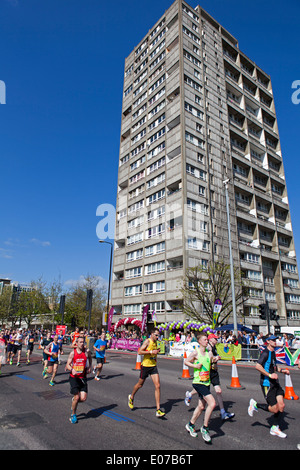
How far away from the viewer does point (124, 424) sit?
552 centimetres

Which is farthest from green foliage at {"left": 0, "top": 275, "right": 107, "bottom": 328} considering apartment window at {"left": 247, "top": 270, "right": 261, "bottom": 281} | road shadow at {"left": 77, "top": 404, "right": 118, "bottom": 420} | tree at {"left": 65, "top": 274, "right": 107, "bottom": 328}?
road shadow at {"left": 77, "top": 404, "right": 118, "bottom": 420}

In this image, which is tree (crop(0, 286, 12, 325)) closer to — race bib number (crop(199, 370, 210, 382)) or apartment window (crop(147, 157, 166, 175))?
apartment window (crop(147, 157, 166, 175))

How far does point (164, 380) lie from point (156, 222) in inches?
1226

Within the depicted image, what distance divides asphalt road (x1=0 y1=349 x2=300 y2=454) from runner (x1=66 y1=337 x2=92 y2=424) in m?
0.41

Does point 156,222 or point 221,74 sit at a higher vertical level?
point 221,74

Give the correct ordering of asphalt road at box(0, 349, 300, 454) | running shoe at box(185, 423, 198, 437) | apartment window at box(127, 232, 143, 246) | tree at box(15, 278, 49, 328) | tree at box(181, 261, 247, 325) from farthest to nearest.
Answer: tree at box(15, 278, 49, 328) < apartment window at box(127, 232, 143, 246) < tree at box(181, 261, 247, 325) < running shoe at box(185, 423, 198, 437) < asphalt road at box(0, 349, 300, 454)

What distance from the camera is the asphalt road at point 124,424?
447cm

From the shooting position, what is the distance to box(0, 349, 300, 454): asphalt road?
4.47m

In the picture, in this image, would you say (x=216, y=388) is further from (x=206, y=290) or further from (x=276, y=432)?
(x=206, y=290)

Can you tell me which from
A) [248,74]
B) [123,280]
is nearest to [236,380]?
[123,280]

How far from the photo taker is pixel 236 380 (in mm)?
9555

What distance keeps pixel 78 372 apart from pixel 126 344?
24.3 metres

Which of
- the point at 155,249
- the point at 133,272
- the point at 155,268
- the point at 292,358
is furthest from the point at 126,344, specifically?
the point at 292,358

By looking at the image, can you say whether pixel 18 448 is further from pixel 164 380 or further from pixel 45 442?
pixel 164 380
